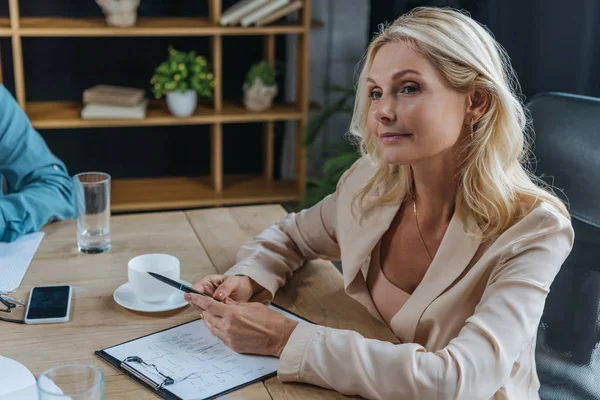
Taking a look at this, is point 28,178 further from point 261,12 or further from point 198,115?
point 261,12

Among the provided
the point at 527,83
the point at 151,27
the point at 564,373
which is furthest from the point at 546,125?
the point at 151,27

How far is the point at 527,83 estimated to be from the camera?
8.53 feet

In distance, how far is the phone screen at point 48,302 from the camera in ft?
4.22

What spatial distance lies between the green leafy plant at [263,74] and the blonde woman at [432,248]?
72.2 inches

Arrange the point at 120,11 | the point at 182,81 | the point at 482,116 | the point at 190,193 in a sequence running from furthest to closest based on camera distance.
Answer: the point at 190,193 < the point at 182,81 < the point at 120,11 < the point at 482,116

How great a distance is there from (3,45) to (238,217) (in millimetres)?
1980

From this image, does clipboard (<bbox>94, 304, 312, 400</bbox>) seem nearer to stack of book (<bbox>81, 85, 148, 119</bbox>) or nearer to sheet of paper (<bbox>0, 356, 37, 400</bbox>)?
sheet of paper (<bbox>0, 356, 37, 400</bbox>)

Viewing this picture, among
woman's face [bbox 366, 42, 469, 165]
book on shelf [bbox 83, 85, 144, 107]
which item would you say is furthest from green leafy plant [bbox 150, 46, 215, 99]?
woman's face [bbox 366, 42, 469, 165]

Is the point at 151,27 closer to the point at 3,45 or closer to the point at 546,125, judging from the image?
the point at 3,45

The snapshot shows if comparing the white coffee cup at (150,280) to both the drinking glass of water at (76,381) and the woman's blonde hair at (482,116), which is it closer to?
the drinking glass of water at (76,381)

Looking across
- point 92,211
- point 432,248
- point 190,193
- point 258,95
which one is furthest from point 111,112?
point 432,248

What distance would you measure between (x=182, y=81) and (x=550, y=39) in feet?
4.86

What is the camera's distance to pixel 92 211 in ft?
5.19

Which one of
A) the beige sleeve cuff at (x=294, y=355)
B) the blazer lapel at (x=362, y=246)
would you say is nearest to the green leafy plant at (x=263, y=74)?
the blazer lapel at (x=362, y=246)
